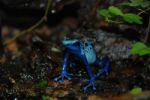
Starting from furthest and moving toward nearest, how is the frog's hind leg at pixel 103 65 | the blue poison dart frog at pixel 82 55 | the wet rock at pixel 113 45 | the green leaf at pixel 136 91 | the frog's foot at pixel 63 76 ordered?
the wet rock at pixel 113 45 → the frog's hind leg at pixel 103 65 → the frog's foot at pixel 63 76 → the blue poison dart frog at pixel 82 55 → the green leaf at pixel 136 91

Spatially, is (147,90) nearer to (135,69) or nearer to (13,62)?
(135,69)

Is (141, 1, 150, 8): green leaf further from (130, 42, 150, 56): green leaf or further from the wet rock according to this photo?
the wet rock

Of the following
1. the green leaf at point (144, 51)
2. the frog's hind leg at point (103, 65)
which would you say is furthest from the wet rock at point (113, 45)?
the green leaf at point (144, 51)

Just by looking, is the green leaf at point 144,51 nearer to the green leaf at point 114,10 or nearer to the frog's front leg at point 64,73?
the green leaf at point 114,10

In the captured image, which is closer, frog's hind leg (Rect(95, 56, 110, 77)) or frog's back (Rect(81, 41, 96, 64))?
frog's back (Rect(81, 41, 96, 64))

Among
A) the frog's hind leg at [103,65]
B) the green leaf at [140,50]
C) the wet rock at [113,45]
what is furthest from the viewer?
the wet rock at [113,45]

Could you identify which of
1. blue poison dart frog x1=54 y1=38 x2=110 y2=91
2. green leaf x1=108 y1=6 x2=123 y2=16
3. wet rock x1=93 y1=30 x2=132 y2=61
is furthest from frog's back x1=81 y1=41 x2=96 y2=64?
wet rock x1=93 y1=30 x2=132 y2=61

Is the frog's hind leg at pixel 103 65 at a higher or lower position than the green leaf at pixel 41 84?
higher

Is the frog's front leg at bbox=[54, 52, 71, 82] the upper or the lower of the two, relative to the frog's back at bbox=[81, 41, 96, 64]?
lower

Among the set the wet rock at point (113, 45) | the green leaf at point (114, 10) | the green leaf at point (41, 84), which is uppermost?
the green leaf at point (114, 10)
